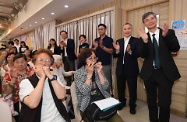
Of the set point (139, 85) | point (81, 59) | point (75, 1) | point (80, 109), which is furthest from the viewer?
point (75, 1)

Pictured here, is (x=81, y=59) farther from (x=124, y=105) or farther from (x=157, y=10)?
(x=157, y=10)

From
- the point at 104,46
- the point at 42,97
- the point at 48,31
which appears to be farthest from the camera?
the point at 48,31

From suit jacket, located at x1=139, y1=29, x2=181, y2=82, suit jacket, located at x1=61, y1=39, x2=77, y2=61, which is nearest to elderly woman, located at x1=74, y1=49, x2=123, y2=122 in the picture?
suit jacket, located at x1=139, y1=29, x2=181, y2=82

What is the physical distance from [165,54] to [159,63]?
0.44 feet

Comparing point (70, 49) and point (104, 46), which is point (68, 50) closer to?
point (70, 49)

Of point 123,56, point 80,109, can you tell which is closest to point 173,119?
point 123,56

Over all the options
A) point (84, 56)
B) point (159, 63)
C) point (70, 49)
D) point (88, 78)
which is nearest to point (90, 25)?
point (70, 49)

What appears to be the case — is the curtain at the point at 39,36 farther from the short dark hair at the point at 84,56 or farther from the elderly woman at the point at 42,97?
the elderly woman at the point at 42,97

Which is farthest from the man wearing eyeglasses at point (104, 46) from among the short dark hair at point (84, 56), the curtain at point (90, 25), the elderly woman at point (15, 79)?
the elderly woman at point (15, 79)

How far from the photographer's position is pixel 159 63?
1.84m

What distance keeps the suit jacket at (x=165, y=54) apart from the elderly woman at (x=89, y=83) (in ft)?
2.19

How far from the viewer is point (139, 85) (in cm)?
316

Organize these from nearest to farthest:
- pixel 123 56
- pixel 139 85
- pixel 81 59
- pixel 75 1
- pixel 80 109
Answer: pixel 80 109
pixel 81 59
pixel 123 56
pixel 139 85
pixel 75 1

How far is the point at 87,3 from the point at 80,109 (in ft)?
10.5
